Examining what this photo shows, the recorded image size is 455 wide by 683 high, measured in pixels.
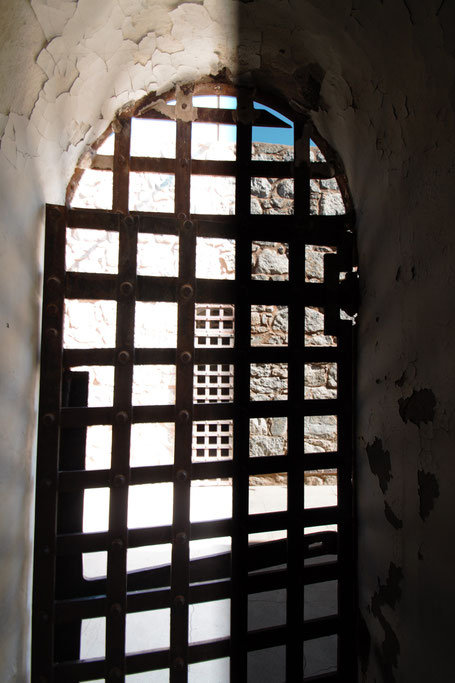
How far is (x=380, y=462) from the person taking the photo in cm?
95

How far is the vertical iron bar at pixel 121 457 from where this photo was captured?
0.97m

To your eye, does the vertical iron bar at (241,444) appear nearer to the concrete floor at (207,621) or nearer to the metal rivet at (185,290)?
the metal rivet at (185,290)

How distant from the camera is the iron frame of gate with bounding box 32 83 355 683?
97cm

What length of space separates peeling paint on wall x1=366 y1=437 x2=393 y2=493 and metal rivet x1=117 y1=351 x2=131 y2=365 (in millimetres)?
619

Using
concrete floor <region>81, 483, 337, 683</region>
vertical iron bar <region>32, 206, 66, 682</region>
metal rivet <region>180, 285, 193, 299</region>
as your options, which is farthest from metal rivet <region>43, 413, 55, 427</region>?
concrete floor <region>81, 483, 337, 683</region>

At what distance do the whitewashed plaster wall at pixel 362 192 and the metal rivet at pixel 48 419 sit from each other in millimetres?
34

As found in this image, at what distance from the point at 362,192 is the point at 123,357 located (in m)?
0.73

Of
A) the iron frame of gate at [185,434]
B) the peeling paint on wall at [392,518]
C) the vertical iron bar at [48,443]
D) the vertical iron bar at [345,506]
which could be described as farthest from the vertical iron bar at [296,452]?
the vertical iron bar at [48,443]

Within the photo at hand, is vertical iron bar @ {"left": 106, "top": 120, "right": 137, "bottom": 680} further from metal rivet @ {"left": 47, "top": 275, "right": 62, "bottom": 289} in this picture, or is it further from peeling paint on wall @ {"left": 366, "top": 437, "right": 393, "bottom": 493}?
peeling paint on wall @ {"left": 366, "top": 437, "right": 393, "bottom": 493}

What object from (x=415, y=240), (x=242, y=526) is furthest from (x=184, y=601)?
(x=415, y=240)

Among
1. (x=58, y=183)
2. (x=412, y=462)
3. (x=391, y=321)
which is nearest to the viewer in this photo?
(x=412, y=462)

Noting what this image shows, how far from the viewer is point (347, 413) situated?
3.61ft

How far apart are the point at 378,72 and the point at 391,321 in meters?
0.53

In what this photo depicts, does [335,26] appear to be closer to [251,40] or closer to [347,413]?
[251,40]
